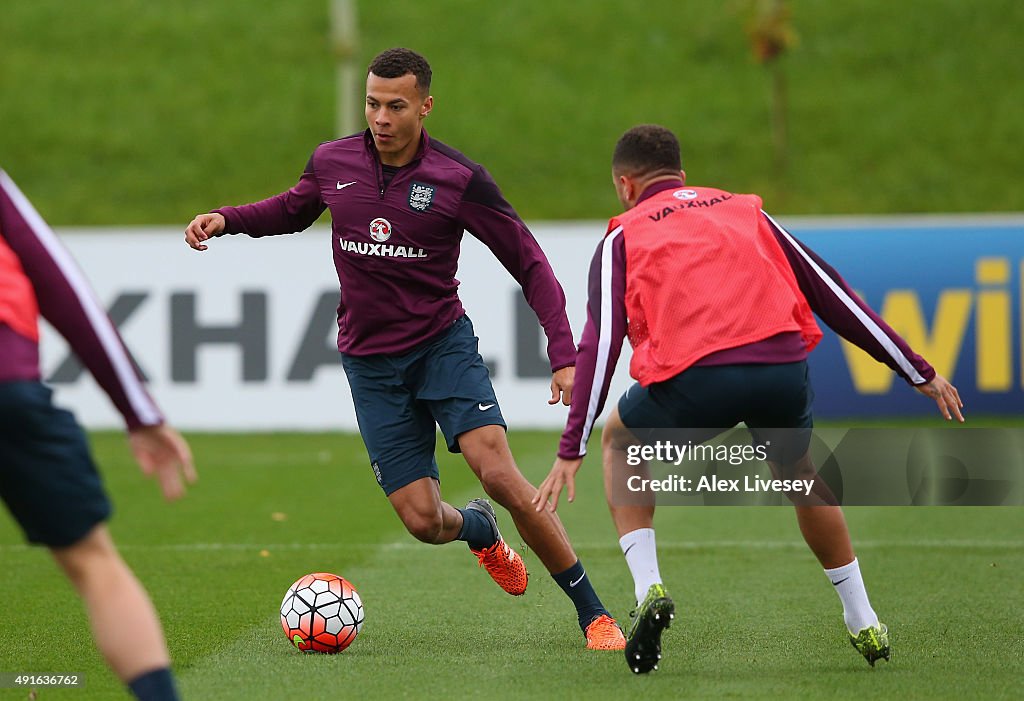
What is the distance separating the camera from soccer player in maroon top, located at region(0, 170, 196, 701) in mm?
3572

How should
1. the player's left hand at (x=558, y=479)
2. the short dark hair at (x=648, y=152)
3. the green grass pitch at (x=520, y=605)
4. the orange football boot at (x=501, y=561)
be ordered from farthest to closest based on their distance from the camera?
the orange football boot at (x=501, y=561) < the short dark hair at (x=648, y=152) < the green grass pitch at (x=520, y=605) < the player's left hand at (x=558, y=479)

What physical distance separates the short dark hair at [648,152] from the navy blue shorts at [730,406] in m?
0.80

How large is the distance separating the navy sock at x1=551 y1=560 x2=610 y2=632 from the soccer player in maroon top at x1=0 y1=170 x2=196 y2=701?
96.0 inches

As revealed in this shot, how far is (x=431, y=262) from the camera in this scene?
595cm

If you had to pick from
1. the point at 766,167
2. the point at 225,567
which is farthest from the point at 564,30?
the point at 225,567

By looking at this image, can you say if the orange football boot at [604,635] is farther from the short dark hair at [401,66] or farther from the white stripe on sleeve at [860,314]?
the short dark hair at [401,66]

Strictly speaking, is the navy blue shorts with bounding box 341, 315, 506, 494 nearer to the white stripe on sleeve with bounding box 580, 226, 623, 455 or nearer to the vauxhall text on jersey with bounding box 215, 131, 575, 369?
the vauxhall text on jersey with bounding box 215, 131, 575, 369

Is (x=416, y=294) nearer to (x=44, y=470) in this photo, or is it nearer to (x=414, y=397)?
(x=414, y=397)

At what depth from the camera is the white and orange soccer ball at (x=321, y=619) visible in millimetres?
5680

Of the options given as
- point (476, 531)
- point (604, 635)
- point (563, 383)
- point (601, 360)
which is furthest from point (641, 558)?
point (476, 531)

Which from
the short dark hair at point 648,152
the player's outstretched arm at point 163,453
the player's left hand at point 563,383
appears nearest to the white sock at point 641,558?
the player's left hand at point 563,383

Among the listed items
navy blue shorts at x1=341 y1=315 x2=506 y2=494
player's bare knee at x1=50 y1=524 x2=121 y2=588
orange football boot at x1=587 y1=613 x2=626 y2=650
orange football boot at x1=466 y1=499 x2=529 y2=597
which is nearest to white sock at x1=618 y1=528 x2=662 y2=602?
orange football boot at x1=587 y1=613 x2=626 y2=650

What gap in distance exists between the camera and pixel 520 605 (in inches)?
263

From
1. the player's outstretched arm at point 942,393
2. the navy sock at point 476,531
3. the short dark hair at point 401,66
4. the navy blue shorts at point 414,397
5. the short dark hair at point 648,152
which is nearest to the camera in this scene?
the player's outstretched arm at point 942,393
